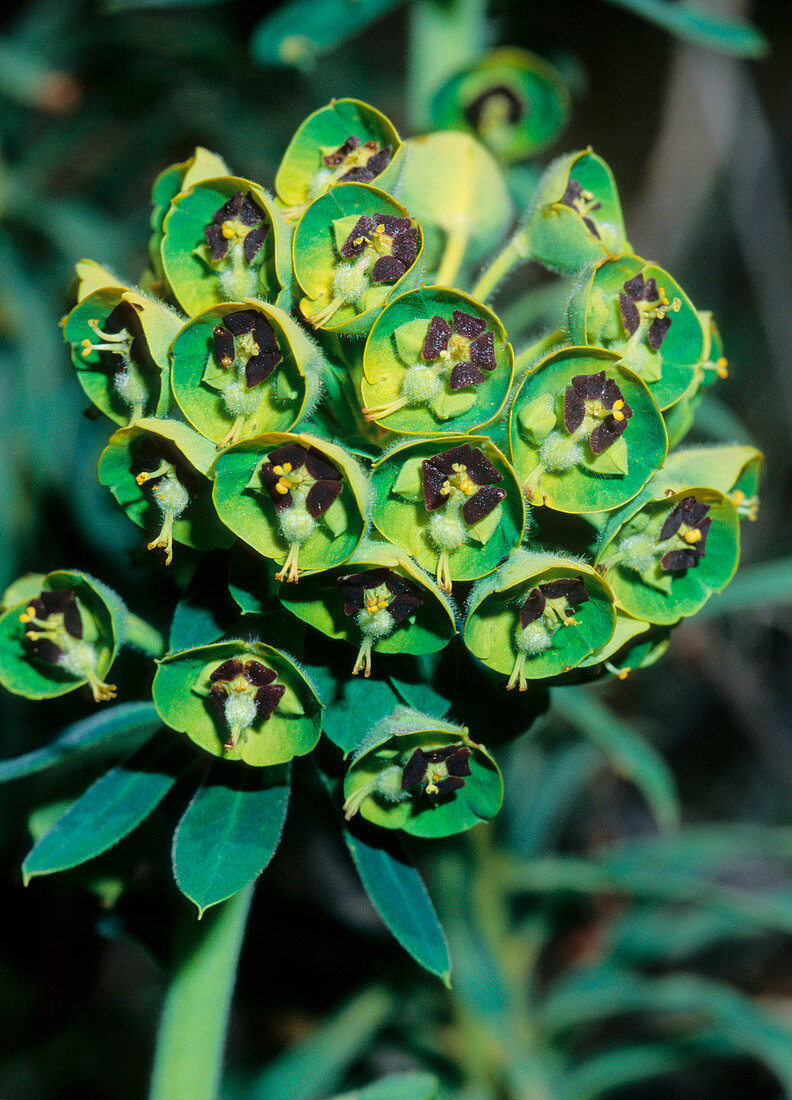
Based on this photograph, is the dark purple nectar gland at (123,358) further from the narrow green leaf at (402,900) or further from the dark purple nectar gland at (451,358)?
the narrow green leaf at (402,900)

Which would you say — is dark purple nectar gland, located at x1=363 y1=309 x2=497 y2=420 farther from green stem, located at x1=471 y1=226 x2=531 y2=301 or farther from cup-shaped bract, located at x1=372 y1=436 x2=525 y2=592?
green stem, located at x1=471 y1=226 x2=531 y2=301

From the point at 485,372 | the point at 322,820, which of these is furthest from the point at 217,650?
the point at 322,820

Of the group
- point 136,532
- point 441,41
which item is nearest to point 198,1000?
point 136,532

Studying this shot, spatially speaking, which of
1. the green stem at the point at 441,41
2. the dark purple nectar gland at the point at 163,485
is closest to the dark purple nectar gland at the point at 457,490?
the dark purple nectar gland at the point at 163,485

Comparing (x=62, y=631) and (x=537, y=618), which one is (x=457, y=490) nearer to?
(x=537, y=618)

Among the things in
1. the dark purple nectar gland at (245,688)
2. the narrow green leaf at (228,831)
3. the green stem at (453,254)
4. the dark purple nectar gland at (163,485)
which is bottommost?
the narrow green leaf at (228,831)

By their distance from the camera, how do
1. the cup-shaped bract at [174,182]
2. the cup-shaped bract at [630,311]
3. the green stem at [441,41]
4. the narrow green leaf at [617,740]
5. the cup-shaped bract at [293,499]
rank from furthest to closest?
the green stem at [441,41] < the narrow green leaf at [617,740] < the cup-shaped bract at [174,182] < the cup-shaped bract at [630,311] < the cup-shaped bract at [293,499]

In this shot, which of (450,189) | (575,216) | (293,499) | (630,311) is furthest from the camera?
(450,189)

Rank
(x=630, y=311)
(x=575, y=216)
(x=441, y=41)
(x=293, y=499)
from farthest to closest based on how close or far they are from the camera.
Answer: (x=441, y=41), (x=575, y=216), (x=630, y=311), (x=293, y=499)
